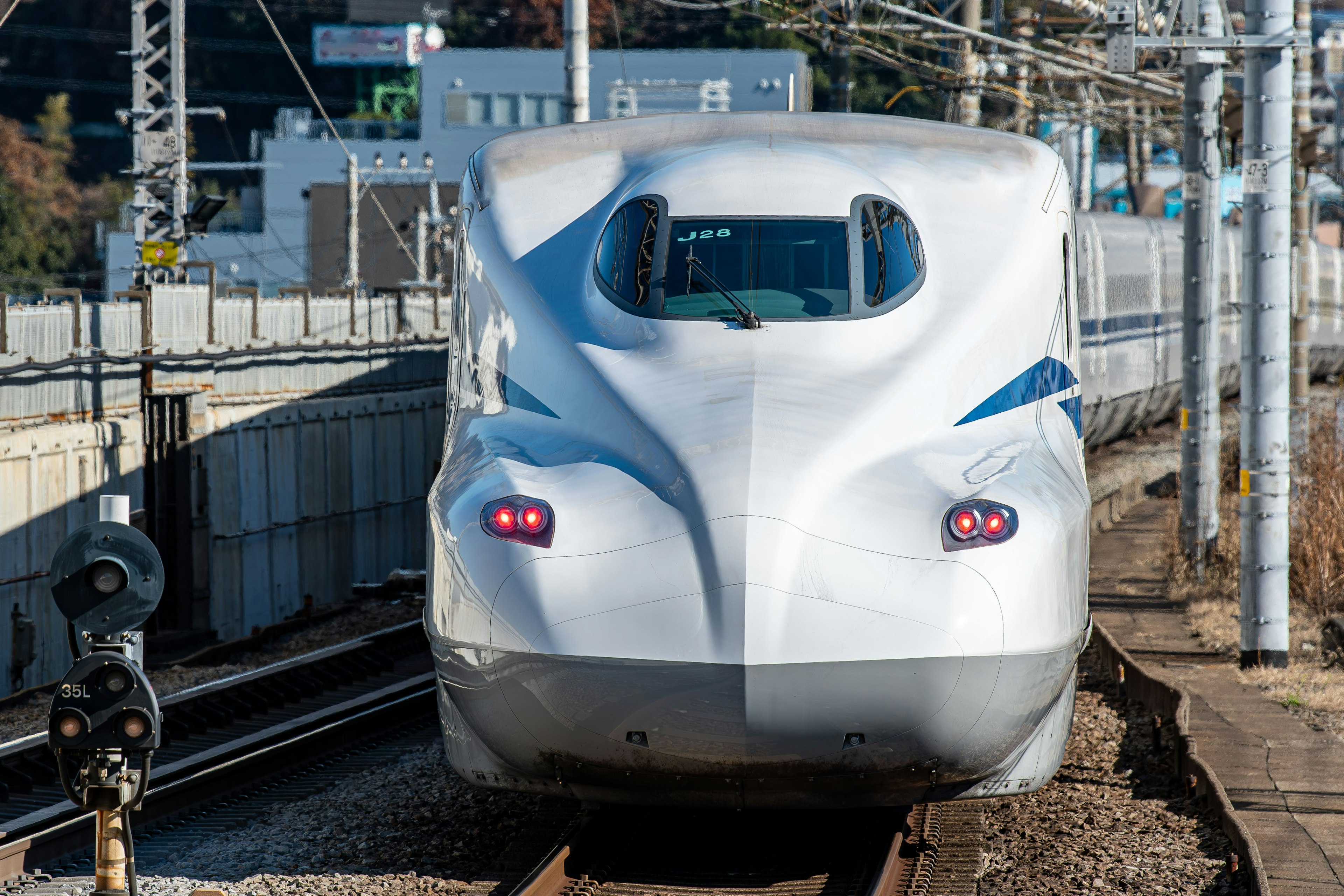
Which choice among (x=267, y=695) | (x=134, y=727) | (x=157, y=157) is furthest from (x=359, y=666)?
(x=157, y=157)

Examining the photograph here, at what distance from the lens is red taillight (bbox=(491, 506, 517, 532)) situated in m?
5.71

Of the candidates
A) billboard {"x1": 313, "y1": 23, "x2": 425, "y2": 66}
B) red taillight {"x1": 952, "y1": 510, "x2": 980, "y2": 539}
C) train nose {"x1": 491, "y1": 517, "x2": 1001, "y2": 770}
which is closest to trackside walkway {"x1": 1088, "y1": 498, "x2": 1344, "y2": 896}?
train nose {"x1": 491, "y1": 517, "x2": 1001, "y2": 770}

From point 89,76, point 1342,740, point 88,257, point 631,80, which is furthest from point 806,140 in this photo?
point 89,76

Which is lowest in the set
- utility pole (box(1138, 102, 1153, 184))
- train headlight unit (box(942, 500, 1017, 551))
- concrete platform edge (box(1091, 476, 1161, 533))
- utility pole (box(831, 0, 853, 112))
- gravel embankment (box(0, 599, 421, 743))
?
gravel embankment (box(0, 599, 421, 743))

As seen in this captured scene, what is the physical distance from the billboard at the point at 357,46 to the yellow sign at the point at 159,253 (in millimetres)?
53695

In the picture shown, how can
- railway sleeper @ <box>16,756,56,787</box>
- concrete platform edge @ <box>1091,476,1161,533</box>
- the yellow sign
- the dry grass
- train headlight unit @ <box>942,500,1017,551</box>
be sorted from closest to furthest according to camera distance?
train headlight unit @ <box>942,500,1017,551</box> < railway sleeper @ <box>16,756,56,787</box> < the dry grass < concrete platform edge @ <box>1091,476,1161,533</box> < the yellow sign

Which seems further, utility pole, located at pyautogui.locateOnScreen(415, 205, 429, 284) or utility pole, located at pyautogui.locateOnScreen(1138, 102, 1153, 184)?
utility pole, located at pyautogui.locateOnScreen(415, 205, 429, 284)

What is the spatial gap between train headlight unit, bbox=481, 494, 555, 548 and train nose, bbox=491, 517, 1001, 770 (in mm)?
107

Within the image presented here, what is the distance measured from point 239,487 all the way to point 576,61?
271 inches

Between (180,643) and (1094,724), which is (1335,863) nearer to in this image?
(1094,724)

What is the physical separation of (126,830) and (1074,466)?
159 inches

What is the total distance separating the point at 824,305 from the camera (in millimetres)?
6641

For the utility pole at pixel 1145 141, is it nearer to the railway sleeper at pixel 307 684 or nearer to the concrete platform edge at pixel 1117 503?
the concrete platform edge at pixel 1117 503

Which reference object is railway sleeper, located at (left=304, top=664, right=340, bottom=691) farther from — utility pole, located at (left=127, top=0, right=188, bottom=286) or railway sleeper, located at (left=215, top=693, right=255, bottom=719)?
utility pole, located at (left=127, top=0, right=188, bottom=286)
